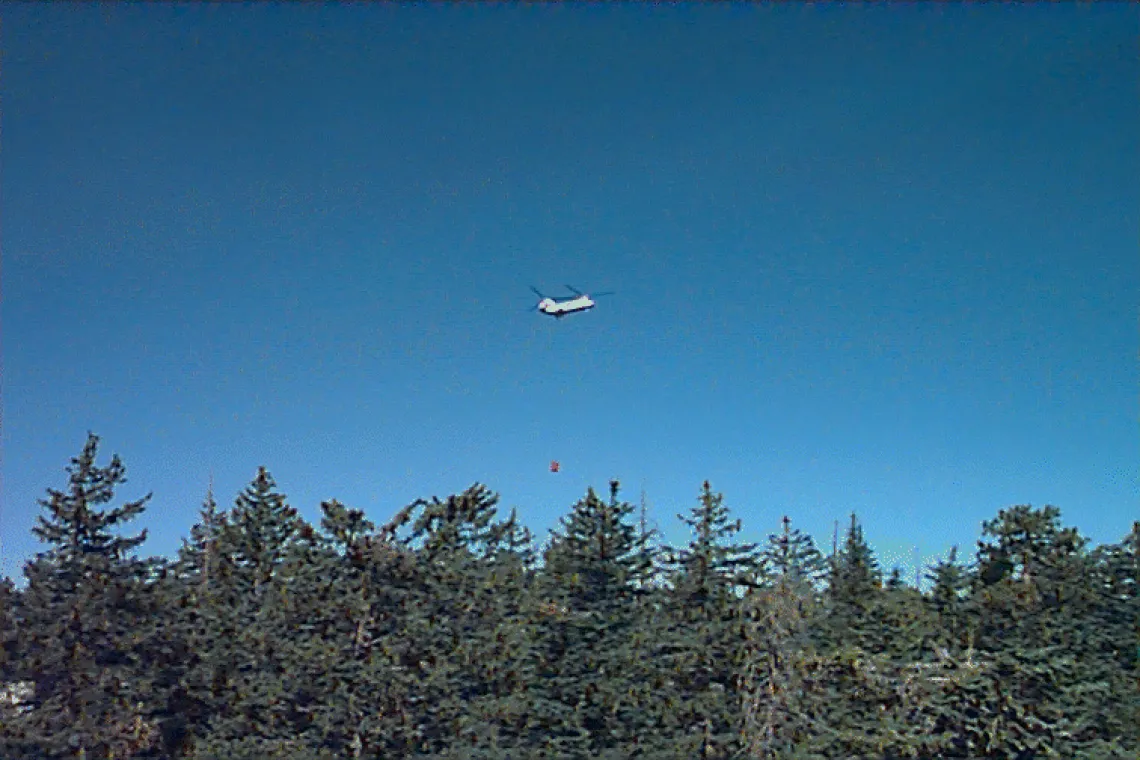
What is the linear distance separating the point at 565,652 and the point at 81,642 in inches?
234

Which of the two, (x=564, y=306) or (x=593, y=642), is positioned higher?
(x=564, y=306)

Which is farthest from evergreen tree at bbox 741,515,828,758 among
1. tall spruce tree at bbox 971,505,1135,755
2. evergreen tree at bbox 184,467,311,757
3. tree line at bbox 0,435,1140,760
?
evergreen tree at bbox 184,467,311,757

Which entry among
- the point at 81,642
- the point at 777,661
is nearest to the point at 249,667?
the point at 81,642

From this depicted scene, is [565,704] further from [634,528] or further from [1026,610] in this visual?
[1026,610]

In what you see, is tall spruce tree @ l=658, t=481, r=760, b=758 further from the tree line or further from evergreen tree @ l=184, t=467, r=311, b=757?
evergreen tree @ l=184, t=467, r=311, b=757

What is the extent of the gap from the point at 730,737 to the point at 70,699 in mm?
8004

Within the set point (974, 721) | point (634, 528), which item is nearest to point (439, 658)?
point (634, 528)

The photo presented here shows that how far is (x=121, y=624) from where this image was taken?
12.5 metres

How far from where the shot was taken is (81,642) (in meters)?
12.3

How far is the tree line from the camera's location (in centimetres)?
1242

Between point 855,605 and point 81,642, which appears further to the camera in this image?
point 855,605

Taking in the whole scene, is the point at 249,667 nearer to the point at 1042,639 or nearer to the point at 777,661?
the point at 777,661

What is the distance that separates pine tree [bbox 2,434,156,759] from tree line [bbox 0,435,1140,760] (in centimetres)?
3

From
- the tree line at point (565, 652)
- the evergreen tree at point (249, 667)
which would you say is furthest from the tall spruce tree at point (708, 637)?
the evergreen tree at point (249, 667)
